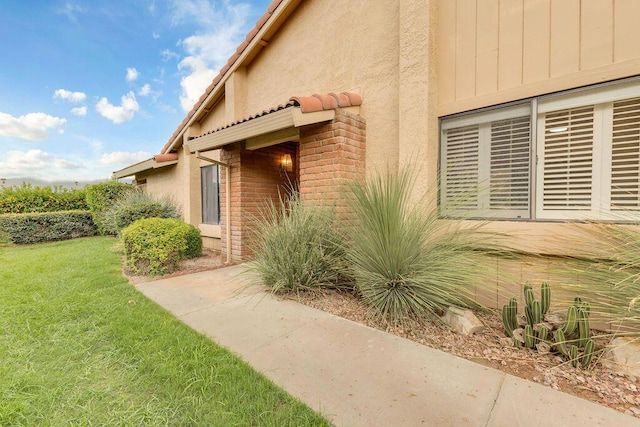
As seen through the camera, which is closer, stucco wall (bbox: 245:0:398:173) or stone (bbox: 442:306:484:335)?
stone (bbox: 442:306:484:335)

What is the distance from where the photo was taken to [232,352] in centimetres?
256

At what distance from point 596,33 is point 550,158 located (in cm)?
139

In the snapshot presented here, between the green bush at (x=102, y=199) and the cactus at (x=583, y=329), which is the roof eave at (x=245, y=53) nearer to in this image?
the green bush at (x=102, y=199)

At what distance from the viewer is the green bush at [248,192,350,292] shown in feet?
13.3

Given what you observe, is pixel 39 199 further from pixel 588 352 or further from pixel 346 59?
pixel 588 352

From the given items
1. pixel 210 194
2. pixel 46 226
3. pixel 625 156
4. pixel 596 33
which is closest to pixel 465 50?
pixel 596 33

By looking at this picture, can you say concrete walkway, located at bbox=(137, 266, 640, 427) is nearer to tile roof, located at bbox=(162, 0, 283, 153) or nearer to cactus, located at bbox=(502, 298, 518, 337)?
cactus, located at bbox=(502, 298, 518, 337)

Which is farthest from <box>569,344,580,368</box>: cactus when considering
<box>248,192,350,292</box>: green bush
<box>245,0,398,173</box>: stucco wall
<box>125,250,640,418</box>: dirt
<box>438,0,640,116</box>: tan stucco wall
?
<box>245,0,398,173</box>: stucco wall

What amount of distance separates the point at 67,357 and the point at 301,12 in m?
7.24

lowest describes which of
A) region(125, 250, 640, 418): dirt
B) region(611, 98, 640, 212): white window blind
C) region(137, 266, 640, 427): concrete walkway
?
region(125, 250, 640, 418): dirt

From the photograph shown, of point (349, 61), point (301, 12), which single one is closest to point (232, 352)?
point (349, 61)

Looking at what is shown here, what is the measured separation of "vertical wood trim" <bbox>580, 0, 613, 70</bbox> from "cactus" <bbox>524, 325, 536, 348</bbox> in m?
3.00

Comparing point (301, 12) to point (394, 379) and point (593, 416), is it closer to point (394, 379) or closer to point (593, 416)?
point (394, 379)

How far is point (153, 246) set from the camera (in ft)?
18.0
